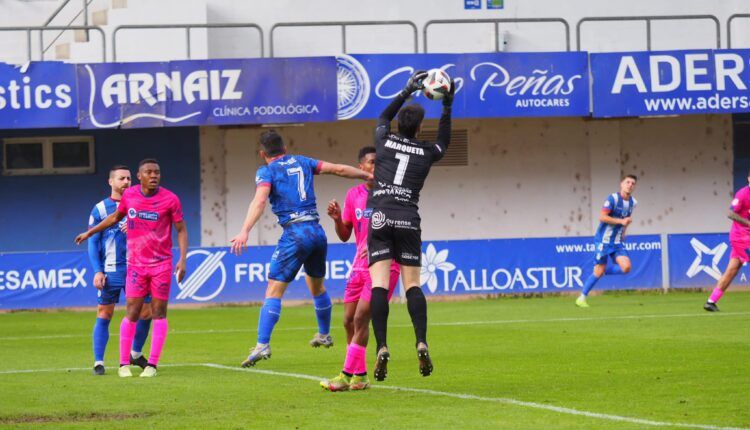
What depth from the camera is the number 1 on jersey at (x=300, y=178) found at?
514 inches

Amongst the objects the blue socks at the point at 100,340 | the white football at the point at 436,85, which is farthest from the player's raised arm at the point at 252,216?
the blue socks at the point at 100,340

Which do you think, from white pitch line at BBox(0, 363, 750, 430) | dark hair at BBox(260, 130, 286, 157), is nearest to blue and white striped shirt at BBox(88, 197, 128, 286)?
white pitch line at BBox(0, 363, 750, 430)

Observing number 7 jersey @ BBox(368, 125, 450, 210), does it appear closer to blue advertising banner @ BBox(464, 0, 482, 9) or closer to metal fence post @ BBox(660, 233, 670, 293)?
metal fence post @ BBox(660, 233, 670, 293)

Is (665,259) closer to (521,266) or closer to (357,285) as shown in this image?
(521,266)

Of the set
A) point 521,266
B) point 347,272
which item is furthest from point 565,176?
point 347,272

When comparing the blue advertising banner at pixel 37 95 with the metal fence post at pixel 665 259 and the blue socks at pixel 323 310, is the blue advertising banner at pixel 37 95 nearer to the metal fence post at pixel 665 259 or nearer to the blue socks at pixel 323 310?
the metal fence post at pixel 665 259

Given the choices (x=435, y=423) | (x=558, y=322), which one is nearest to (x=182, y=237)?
(x=435, y=423)

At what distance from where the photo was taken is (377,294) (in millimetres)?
10641

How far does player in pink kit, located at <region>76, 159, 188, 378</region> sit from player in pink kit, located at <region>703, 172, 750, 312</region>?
33.7 feet

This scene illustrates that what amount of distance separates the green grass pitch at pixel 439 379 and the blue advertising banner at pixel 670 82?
794cm

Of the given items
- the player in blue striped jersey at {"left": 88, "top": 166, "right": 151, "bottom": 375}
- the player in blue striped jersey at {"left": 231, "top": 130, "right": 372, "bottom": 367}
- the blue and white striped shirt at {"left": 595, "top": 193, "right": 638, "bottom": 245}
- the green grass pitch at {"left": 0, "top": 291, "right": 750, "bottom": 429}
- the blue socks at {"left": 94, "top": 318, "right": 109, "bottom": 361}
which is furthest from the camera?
the blue and white striped shirt at {"left": 595, "top": 193, "right": 638, "bottom": 245}

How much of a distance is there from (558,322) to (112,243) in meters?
8.12

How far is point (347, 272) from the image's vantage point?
2680 cm

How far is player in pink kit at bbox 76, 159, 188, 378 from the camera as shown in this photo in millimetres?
13055
